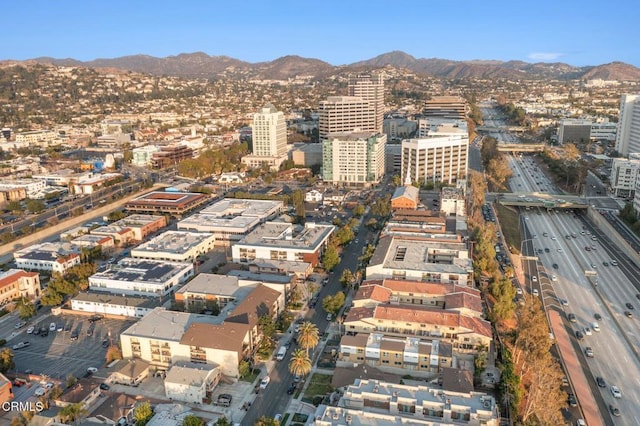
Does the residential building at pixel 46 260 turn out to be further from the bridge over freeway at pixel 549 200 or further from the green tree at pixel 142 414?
the bridge over freeway at pixel 549 200

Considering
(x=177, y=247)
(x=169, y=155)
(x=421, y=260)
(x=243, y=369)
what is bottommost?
(x=243, y=369)

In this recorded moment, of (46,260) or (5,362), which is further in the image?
(46,260)

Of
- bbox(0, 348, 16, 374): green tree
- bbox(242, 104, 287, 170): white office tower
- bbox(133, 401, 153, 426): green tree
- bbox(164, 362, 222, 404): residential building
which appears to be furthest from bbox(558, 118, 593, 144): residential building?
bbox(0, 348, 16, 374): green tree

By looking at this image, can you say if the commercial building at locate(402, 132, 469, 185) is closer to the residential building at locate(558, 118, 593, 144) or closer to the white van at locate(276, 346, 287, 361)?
the residential building at locate(558, 118, 593, 144)

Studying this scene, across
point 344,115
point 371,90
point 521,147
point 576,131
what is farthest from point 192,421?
point 576,131

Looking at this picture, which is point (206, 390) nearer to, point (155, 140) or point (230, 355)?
point (230, 355)

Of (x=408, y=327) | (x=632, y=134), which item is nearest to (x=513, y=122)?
(x=632, y=134)

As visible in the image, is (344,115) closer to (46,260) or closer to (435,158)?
(435,158)
